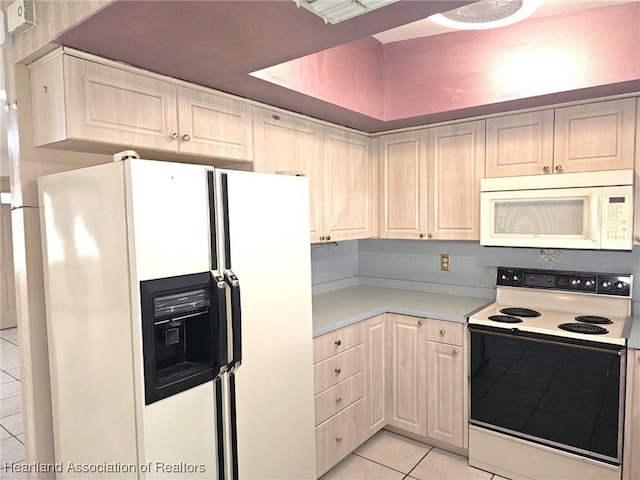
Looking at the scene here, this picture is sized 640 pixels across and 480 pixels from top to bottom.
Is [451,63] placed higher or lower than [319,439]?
higher

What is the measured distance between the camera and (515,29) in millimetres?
2273

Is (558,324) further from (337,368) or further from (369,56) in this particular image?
(369,56)

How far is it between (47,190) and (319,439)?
183 centimetres

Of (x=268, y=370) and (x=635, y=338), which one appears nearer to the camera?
(x=268, y=370)

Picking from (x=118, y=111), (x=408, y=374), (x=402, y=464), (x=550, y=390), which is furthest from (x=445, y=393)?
(x=118, y=111)

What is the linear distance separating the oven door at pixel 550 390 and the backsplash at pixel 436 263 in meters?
0.69

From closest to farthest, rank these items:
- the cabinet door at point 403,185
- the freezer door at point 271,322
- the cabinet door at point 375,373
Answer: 1. the freezer door at point 271,322
2. the cabinet door at point 375,373
3. the cabinet door at point 403,185

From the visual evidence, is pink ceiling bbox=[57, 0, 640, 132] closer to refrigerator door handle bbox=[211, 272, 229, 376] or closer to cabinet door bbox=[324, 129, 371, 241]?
cabinet door bbox=[324, 129, 371, 241]

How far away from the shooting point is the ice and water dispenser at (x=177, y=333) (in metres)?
1.37

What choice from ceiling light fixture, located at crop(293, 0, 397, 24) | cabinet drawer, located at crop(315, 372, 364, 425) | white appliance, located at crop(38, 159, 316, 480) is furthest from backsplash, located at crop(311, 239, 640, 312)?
ceiling light fixture, located at crop(293, 0, 397, 24)

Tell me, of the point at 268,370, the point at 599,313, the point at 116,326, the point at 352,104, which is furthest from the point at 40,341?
the point at 599,313

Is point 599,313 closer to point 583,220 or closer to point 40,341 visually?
point 583,220

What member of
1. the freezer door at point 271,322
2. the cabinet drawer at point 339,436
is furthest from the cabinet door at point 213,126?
the cabinet drawer at point 339,436

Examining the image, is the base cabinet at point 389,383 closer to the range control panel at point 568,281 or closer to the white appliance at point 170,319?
the white appliance at point 170,319
